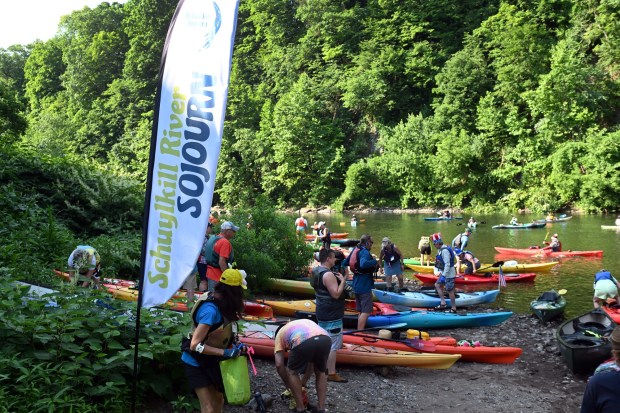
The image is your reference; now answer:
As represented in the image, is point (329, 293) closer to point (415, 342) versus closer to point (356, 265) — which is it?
point (415, 342)

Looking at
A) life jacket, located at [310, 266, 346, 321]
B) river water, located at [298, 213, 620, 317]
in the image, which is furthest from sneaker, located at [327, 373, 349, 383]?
river water, located at [298, 213, 620, 317]

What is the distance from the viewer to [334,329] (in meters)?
7.27

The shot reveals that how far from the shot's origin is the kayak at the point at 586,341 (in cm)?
861

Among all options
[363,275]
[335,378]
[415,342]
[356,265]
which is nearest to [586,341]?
[415,342]

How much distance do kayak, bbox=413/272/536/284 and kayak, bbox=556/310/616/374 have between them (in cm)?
637

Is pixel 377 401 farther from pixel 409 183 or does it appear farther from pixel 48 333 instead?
pixel 409 183

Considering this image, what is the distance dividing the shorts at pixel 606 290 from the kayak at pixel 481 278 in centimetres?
570

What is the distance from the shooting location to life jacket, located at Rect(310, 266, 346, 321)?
704 cm

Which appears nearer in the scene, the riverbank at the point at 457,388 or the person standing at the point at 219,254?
the riverbank at the point at 457,388

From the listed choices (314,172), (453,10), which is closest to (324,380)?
(314,172)

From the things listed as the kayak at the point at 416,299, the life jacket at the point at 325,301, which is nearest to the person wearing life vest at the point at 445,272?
the kayak at the point at 416,299

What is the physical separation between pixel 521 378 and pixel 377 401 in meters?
3.07

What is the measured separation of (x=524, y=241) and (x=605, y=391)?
23866 millimetres

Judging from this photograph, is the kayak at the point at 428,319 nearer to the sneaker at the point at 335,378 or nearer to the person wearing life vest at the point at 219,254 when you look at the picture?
the person wearing life vest at the point at 219,254
